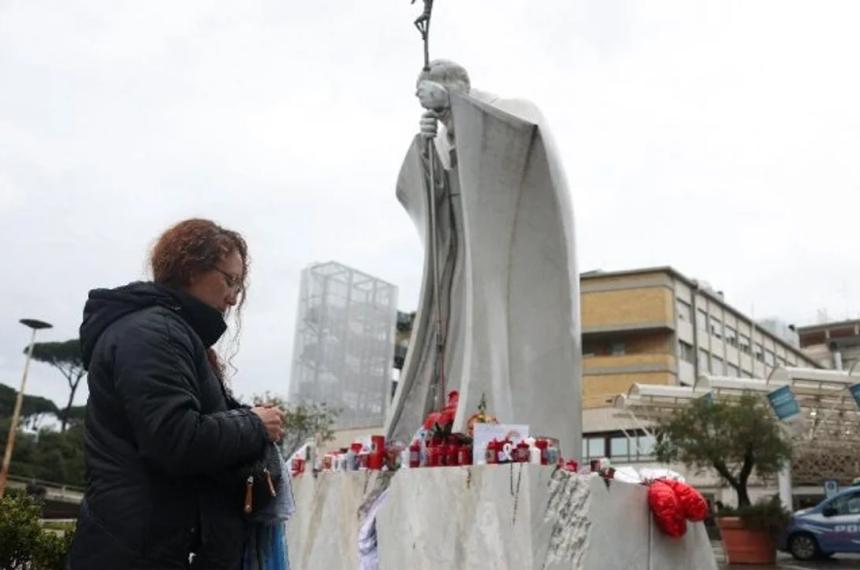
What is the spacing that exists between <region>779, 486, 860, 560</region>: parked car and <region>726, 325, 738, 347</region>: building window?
40.5m

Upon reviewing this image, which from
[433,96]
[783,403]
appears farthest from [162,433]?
[783,403]

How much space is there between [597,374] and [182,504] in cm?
4557

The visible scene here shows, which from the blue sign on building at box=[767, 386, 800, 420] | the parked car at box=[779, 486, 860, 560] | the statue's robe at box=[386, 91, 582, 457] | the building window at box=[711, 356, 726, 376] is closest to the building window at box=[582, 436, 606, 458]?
the building window at box=[711, 356, 726, 376]

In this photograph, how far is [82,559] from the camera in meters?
2.04

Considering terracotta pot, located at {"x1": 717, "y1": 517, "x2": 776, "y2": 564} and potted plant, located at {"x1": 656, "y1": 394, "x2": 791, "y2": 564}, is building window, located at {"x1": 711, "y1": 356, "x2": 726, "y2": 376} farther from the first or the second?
terracotta pot, located at {"x1": 717, "y1": 517, "x2": 776, "y2": 564}

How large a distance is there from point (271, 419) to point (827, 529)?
1545cm

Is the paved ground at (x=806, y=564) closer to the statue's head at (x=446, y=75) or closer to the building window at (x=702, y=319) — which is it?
the statue's head at (x=446, y=75)

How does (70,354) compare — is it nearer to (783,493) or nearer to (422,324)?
(783,493)

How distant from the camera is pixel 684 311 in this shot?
158ft

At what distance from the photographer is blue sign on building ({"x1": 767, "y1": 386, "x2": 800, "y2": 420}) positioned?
72.9 ft

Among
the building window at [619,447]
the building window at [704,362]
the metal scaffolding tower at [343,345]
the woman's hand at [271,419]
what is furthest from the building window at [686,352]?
the woman's hand at [271,419]

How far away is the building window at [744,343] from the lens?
5634 centimetres

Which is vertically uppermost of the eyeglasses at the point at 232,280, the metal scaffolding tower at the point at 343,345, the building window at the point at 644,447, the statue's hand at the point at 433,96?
the metal scaffolding tower at the point at 343,345

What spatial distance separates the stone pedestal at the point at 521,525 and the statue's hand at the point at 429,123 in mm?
3577
